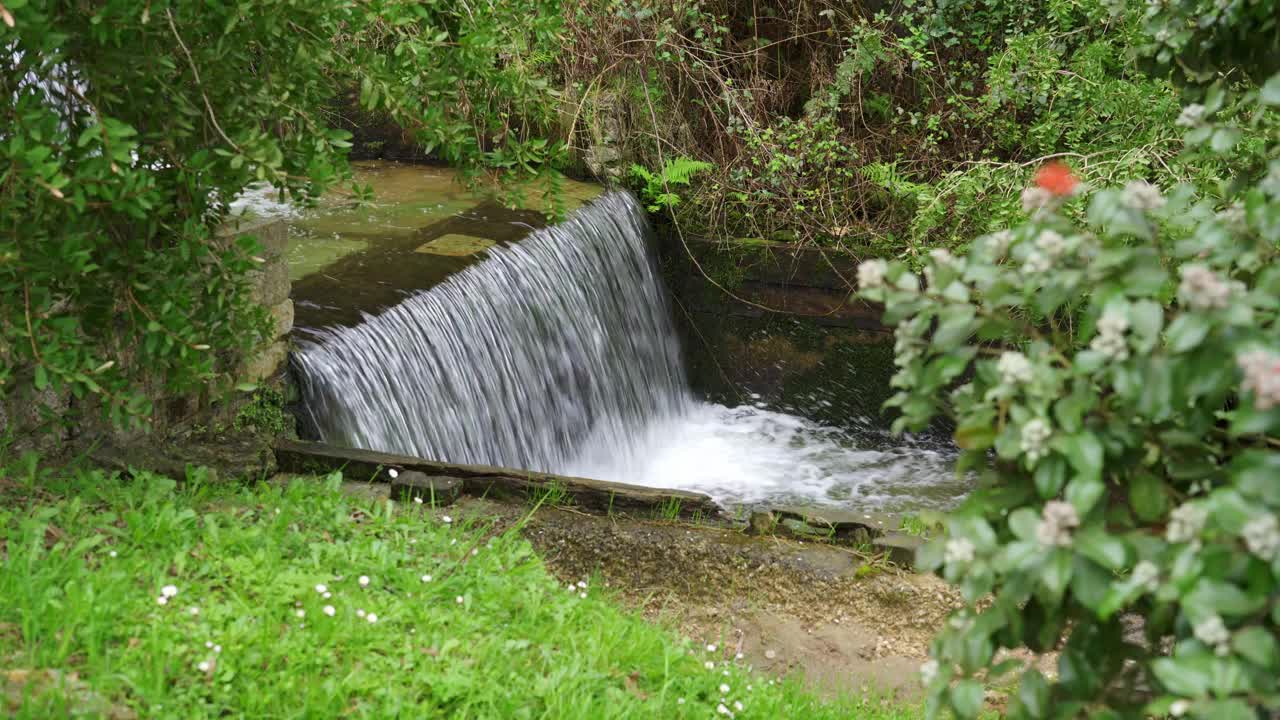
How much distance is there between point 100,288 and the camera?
3.72m

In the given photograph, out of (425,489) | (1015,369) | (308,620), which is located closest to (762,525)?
(425,489)

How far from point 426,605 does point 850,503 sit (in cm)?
493

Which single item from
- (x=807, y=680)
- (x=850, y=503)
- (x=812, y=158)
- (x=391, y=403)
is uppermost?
(x=812, y=158)

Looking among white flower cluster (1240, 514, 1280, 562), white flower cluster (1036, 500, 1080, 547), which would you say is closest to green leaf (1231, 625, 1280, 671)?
white flower cluster (1240, 514, 1280, 562)

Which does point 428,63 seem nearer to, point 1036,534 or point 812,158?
point 1036,534

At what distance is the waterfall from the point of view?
5.79 m

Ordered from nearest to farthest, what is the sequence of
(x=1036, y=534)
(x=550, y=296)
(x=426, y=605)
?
(x=1036, y=534), (x=426, y=605), (x=550, y=296)

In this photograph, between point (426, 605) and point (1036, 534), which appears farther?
point (426, 605)

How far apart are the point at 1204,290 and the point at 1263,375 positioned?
169mm

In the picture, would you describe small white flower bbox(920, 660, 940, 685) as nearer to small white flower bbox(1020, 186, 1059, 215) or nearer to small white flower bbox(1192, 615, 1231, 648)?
small white flower bbox(1192, 615, 1231, 648)

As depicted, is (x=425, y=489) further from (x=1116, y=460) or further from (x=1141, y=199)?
(x=1141, y=199)

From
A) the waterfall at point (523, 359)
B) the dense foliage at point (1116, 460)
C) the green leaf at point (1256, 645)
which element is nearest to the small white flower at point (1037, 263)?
the dense foliage at point (1116, 460)

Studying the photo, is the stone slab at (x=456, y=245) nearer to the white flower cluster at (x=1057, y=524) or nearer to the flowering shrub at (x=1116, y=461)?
the flowering shrub at (x=1116, y=461)

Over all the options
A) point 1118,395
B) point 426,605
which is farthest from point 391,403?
point 1118,395
